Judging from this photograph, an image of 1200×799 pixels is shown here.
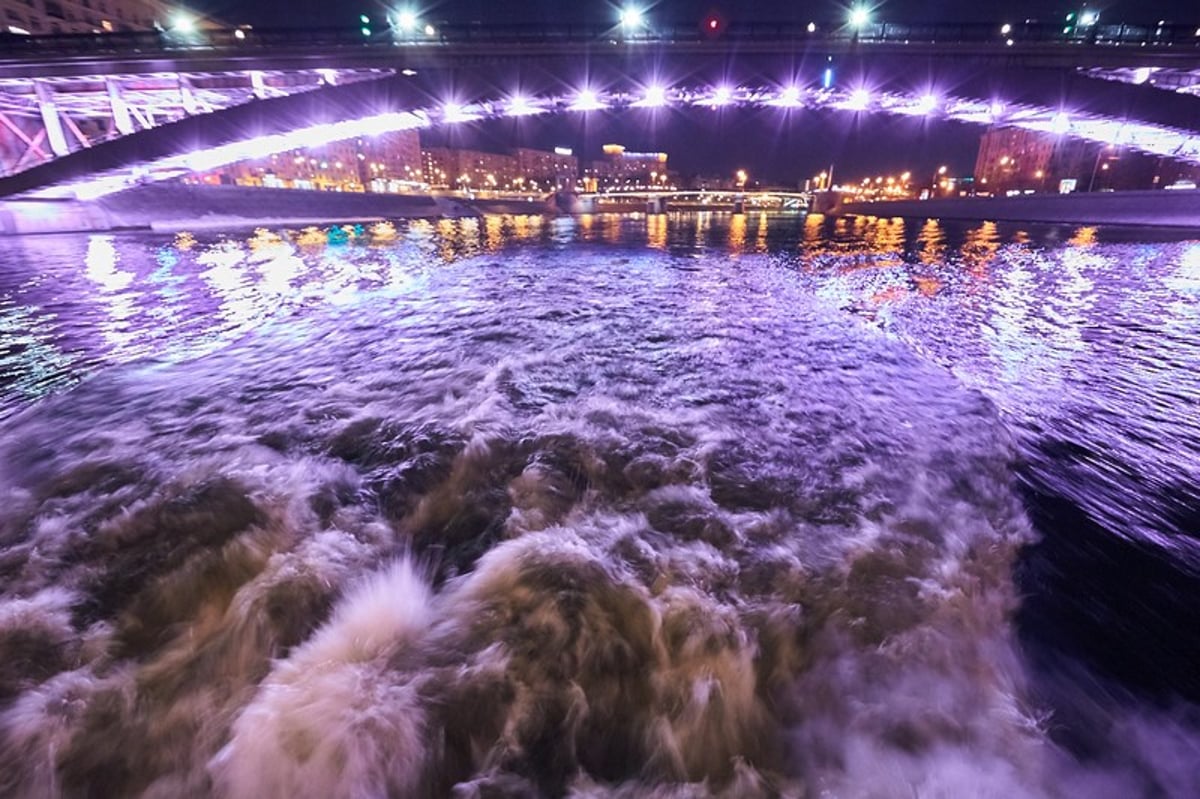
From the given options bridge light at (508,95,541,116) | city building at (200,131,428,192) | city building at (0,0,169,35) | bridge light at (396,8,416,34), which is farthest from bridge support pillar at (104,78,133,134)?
city building at (200,131,428,192)

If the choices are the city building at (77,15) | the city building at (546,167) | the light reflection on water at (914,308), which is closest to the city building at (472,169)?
the city building at (546,167)

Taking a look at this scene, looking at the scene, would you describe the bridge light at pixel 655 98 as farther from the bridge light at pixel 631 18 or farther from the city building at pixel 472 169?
the city building at pixel 472 169

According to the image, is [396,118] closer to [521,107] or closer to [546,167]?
[521,107]

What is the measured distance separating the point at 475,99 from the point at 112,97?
2554 cm

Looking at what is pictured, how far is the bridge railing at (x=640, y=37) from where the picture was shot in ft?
110

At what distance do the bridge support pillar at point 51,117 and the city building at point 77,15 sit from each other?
14.7 m

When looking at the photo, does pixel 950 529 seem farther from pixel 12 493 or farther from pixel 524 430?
pixel 12 493

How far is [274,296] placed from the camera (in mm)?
11391

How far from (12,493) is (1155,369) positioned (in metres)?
12.0

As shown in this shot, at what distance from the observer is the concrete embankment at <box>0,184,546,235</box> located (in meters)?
31.2

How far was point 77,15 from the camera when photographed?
5612 centimetres

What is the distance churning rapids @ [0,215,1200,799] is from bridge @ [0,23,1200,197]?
4014cm

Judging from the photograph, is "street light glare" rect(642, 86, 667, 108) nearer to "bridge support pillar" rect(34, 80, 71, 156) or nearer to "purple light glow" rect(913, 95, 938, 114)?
"purple light glow" rect(913, 95, 938, 114)

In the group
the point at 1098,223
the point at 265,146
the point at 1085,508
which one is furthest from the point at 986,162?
the point at 1085,508
